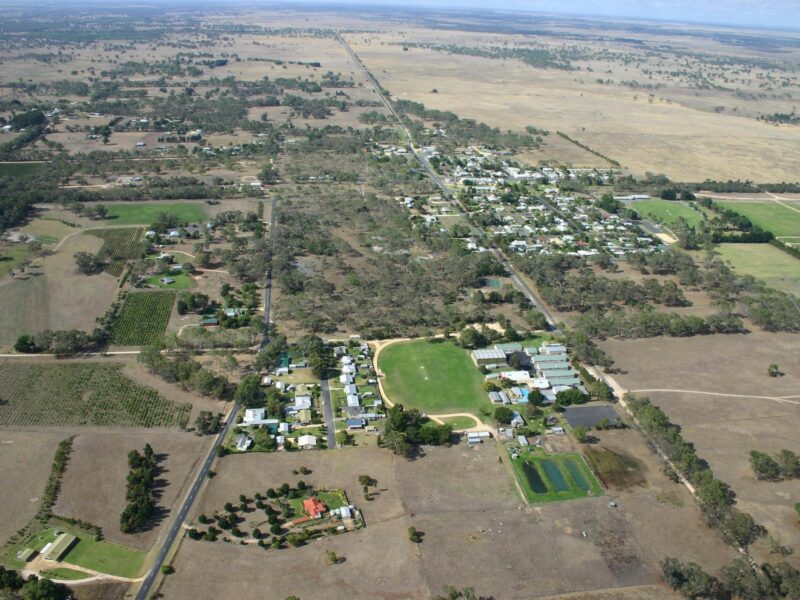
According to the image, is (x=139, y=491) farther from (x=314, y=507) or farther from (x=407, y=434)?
(x=407, y=434)

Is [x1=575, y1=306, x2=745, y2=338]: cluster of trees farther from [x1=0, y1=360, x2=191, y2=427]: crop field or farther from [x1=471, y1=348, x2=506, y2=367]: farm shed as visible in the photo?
[x1=0, y1=360, x2=191, y2=427]: crop field

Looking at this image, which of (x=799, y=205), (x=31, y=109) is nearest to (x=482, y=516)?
(x=799, y=205)

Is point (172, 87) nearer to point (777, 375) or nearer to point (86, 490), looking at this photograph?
point (86, 490)

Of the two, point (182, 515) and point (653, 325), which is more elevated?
point (653, 325)

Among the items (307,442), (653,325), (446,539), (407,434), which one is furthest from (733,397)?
(307,442)

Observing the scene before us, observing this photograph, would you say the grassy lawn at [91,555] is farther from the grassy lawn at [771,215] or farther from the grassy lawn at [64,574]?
the grassy lawn at [771,215]
